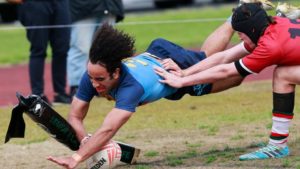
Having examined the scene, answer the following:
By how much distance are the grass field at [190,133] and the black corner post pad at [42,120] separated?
0.41 metres

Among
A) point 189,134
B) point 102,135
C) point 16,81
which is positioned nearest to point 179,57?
point 189,134

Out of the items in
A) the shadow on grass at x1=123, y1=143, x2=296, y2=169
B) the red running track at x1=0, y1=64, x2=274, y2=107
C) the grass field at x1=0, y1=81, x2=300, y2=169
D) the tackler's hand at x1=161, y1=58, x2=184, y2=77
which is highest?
the tackler's hand at x1=161, y1=58, x2=184, y2=77

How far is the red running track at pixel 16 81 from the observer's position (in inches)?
509

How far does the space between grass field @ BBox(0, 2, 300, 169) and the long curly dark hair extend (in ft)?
3.21

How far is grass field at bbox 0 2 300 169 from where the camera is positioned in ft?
25.8

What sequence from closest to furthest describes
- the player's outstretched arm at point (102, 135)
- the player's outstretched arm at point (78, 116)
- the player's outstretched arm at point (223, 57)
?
the player's outstretched arm at point (102, 135) → the player's outstretched arm at point (78, 116) → the player's outstretched arm at point (223, 57)

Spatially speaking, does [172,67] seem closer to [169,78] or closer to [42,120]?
[169,78]

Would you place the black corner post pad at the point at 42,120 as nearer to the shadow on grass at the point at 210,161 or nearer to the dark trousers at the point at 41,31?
the shadow on grass at the point at 210,161

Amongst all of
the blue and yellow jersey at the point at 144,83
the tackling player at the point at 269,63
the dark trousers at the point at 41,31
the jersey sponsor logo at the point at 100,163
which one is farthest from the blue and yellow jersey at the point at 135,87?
the dark trousers at the point at 41,31

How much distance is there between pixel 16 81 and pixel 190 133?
238 inches

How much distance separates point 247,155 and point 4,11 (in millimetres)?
18495

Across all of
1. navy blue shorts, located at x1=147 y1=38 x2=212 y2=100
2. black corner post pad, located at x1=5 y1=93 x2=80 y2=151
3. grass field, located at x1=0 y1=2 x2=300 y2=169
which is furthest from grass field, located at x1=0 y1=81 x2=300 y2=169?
navy blue shorts, located at x1=147 y1=38 x2=212 y2=100

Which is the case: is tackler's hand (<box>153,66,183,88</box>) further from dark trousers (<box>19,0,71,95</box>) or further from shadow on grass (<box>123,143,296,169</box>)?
dark trousers (<box>19,0,71,95</box>)

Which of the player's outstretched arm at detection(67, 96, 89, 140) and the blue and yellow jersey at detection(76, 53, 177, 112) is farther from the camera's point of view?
the player's outstretched arm at detection(67, 96, 89, 140)
